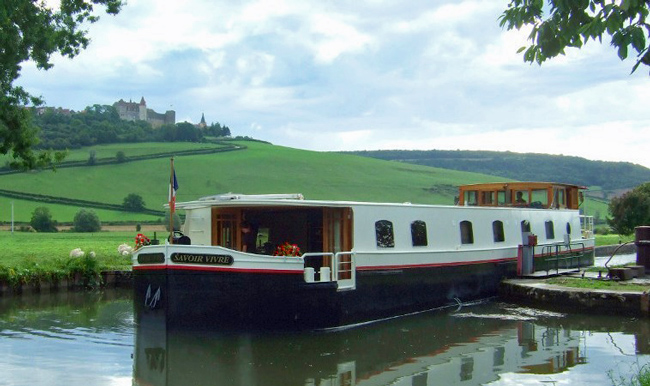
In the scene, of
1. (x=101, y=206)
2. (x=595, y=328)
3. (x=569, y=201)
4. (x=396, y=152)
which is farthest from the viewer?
(x=396, y=152)

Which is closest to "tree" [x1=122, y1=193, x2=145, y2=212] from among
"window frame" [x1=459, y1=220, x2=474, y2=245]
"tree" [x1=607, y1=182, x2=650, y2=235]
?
"tree" [x1=607, y1=182, x2=650, y2=235]

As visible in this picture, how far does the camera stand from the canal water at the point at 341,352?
1136cm

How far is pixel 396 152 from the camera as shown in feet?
427

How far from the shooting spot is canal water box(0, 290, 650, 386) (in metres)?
11.4

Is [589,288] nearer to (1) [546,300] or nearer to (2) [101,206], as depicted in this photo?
(1) [546,300]

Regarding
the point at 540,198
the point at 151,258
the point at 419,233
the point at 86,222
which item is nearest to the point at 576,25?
the point at 151,258

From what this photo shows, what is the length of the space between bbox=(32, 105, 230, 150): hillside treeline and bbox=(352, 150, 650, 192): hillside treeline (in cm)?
4095

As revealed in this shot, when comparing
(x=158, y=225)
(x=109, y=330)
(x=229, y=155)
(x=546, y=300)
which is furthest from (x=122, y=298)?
(x=229, y=155)

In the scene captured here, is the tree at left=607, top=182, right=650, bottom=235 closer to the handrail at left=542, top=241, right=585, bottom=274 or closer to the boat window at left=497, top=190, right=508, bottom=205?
the handrail at left=542, top=241, right=585, bottom=274

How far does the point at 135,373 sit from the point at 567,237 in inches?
683

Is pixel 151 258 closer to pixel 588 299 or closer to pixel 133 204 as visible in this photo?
pixel 588 299

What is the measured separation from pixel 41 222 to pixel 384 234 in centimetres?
4767

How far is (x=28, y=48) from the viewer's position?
19766 millimetres

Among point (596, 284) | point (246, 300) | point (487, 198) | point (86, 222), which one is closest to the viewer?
point (246, 300)
